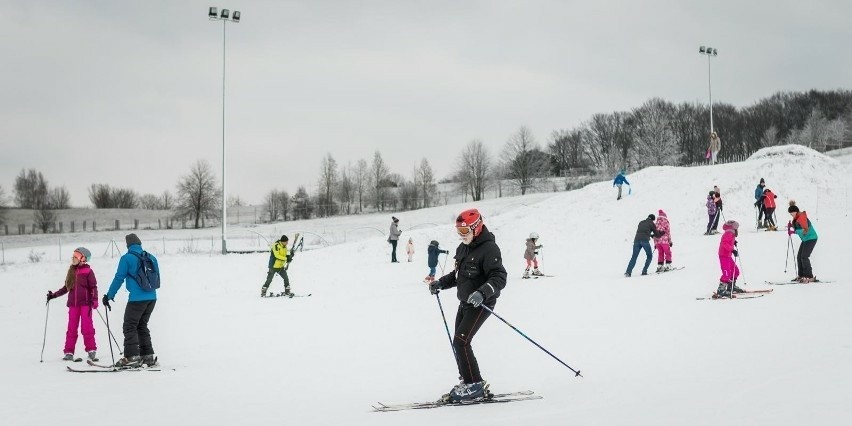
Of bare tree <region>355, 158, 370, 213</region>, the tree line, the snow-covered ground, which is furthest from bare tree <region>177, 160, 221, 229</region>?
the snow-covered ground

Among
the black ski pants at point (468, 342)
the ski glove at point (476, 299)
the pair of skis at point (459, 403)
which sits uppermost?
the ski glove at point (476, 299)

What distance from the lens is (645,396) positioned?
646cm

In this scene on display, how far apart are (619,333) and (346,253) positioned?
2171cm

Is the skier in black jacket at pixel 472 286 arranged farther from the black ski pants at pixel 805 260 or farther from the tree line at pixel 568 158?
the tree line at pixel 568 158

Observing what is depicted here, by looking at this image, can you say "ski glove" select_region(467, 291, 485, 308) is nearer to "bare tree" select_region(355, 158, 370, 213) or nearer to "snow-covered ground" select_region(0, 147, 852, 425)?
"snow-covered ground" select_region(0, 147, 852, 425)

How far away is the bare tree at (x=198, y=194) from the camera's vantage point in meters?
74.4

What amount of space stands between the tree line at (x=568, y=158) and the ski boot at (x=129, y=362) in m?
67.0

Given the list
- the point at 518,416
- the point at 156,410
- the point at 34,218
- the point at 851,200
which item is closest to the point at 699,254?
the point at 851,200

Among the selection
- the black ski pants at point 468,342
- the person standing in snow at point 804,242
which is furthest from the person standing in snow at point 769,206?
the black ski pants at point 468,342

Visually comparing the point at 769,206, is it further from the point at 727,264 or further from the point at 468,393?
the point at 468,393

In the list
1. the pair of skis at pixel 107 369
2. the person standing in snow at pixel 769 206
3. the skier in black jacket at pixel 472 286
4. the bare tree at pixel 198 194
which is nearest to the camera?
the skier in black jacket at pixel 472 286

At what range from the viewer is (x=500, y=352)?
9.62 metres

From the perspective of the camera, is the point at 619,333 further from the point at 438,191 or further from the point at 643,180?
the point at 438,191

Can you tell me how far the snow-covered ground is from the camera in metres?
6.25
